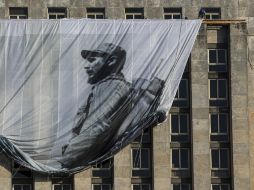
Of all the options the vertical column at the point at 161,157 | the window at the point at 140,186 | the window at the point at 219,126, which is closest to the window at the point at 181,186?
the vertical column at the point at 161,157

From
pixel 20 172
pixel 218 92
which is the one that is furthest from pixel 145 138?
pixel 20 172

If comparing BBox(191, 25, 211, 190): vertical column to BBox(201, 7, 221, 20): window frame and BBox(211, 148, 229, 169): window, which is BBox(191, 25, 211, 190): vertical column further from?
BBox(201, 7, 221, 20): window frame

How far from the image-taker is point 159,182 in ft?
249

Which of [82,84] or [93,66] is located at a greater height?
[93,66]

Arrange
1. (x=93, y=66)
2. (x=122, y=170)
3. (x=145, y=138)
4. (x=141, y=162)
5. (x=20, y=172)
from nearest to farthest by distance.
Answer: (x=122, y=170) → (x=20, y=172) → (x=141, y=162) → (x=145, y=138) → (x=93, y=66)

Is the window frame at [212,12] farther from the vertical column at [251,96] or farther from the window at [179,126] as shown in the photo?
the window at [179,126]

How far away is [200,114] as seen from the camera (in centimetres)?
7712

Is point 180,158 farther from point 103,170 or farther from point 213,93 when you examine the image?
point 103,170

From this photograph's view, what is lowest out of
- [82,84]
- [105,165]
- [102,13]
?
[105,165]

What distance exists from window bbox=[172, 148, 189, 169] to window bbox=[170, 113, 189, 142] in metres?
0.80

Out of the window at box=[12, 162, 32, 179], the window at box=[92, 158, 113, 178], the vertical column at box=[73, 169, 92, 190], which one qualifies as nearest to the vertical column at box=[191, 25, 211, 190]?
the window at box=[92, 158, 113, 178]

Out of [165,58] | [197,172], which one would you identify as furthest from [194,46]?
[197,172]

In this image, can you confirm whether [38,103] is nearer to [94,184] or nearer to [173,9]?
[94,184]

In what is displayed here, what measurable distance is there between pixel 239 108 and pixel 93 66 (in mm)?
10066
